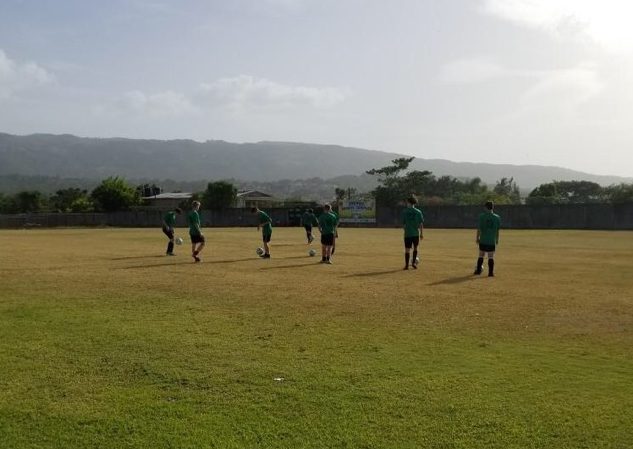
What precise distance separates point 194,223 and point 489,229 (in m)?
9.41

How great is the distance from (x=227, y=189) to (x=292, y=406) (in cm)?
8710

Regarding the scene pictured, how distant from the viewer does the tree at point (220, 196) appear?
90.9 metres

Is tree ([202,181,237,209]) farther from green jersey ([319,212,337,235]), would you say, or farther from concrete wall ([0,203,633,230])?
green jersey ([319,212,337,235])

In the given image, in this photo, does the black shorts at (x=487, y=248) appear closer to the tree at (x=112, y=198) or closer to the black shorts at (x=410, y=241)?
the black shorts at (x=410, y=241)

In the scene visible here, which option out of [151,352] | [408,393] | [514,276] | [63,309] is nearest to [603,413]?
[408,393]

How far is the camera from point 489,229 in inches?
626

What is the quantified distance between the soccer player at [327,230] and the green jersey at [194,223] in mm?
4017

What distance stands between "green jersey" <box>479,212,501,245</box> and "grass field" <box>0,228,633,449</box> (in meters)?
2.47

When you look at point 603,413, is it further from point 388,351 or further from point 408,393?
point 388,351

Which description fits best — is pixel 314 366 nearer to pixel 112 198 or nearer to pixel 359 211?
pixel 359 211

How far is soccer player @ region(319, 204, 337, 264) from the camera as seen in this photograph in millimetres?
19172

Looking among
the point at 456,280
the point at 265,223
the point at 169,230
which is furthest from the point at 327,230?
the point at 169,230

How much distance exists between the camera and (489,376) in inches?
257

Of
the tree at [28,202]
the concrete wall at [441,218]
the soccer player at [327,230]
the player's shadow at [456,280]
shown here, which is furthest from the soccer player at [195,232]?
the tree at [28,202]
